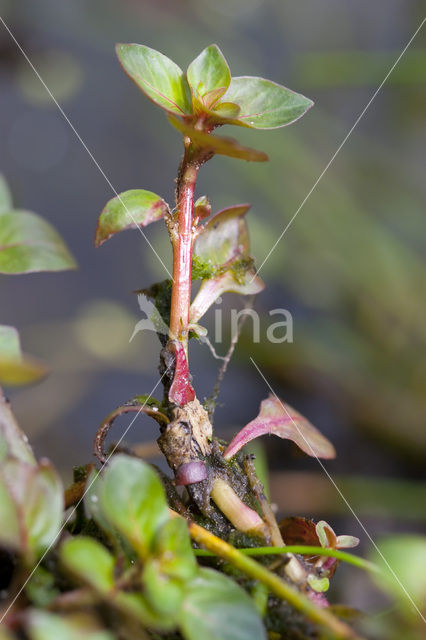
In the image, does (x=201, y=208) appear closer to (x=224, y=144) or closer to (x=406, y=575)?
(x=224, y=144)

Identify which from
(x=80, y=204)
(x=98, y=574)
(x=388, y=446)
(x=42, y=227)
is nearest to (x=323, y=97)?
(x=80, y=204)

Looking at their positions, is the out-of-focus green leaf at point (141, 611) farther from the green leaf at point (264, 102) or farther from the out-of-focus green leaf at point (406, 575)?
the green leaf at point (264, 102)

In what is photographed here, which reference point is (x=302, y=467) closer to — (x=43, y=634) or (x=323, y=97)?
(x=43, y=634)

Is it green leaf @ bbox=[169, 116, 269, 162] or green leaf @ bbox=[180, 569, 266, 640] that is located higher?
green leaf @ bbox=[169, 116, 269, 162]

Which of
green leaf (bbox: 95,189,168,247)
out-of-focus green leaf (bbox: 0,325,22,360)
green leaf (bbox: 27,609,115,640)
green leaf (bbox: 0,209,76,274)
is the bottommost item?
green leaf (bbox: 27,609,115,640)

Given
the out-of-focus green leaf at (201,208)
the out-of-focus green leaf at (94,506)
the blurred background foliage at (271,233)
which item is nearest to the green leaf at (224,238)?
the out-of-focus green leaf at (201,208)

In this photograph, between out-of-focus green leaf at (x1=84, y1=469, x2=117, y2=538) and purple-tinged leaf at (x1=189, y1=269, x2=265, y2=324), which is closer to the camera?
out-of-focus green leaf at (x1=84, y1=469, x2=117, y2=538)

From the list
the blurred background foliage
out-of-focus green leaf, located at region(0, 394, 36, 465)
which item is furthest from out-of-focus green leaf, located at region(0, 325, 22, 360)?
the blurred background foliage

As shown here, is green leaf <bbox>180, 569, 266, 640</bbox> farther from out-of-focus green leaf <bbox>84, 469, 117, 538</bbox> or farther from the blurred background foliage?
the blurred background foliage
